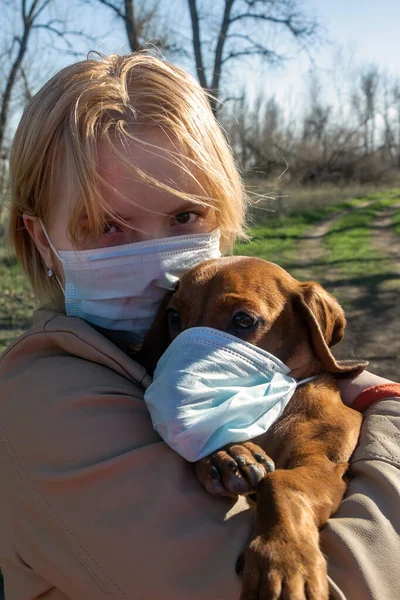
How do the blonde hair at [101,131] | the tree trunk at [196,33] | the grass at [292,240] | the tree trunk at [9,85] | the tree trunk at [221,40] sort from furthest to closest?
→ the tree trunk at [221,40] < the tree trunk at [196,33] < the tree trunk at [9,85] < the grass at [292,240] < the blonde hair at [101,131]

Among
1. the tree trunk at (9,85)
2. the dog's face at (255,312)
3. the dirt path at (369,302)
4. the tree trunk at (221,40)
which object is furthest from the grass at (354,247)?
the dog's face at (255,312)

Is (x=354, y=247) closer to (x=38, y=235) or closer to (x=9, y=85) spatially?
(x=9, y=85)

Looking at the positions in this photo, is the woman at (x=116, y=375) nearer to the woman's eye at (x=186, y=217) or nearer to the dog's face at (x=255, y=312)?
the woman's eye at (x=186, y=217)

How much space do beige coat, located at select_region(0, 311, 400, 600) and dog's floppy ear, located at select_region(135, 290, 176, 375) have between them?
33 cm

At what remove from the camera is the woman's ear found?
260 centimetres

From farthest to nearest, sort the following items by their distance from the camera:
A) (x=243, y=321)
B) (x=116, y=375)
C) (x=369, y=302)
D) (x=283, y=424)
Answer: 1. (x=369, y=302)
2. (x=243, y=321)
3. (x=283, y=424)
4. (x=116, y=375)

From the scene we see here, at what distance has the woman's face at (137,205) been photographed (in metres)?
2.30

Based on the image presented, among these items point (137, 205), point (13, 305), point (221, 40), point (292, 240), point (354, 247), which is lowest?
point (292, 240)

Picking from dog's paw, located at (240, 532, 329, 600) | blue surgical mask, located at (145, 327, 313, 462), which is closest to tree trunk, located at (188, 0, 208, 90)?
blue surgical mask, located at (145, 327, 313, 462)

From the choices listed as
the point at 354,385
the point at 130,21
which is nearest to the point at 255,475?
the point at 354,385

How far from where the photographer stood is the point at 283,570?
1.57 m

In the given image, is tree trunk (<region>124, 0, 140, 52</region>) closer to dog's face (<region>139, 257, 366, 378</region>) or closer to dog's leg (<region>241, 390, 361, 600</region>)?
dog's face (<region>139, 257, 366, 378</region>)

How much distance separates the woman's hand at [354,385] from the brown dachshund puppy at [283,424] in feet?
0.13

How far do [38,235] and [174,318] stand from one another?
0.65m
